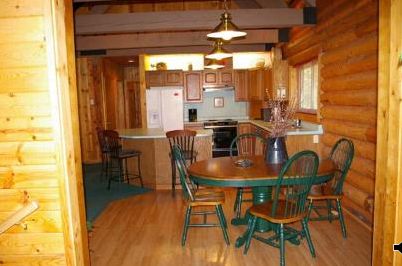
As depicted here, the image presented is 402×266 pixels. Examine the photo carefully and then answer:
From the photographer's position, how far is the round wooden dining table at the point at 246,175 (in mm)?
2674

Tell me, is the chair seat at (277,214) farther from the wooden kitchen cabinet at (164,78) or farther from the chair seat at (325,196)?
the wooden kitchen cabinet at (164,78)

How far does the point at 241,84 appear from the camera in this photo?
24.2ft

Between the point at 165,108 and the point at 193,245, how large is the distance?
12.8ft

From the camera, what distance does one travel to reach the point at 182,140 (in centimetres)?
484

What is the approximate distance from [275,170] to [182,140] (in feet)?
7.09

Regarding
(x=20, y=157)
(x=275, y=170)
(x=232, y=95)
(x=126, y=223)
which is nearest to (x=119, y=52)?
(x=232, y=95)

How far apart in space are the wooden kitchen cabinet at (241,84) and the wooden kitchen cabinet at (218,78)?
0.13 m

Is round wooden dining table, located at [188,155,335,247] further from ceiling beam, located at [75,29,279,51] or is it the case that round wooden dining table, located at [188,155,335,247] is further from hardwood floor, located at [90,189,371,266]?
ceiling beam, located at [75,29,279,51]

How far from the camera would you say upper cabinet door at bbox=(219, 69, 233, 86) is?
289 inches

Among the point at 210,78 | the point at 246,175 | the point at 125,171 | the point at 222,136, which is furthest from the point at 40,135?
the point at 210,78

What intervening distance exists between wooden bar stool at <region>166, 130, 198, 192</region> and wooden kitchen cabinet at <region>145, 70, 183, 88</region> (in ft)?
8.43

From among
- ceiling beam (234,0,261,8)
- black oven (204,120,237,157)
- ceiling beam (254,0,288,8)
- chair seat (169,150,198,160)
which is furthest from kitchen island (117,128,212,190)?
ceiling beam (234,0,261,8)

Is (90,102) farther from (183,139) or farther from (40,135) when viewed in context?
(40,135)

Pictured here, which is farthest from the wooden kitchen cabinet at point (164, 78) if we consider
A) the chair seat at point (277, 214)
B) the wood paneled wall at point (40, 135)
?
the wood paneled wall at point (40, 135)
